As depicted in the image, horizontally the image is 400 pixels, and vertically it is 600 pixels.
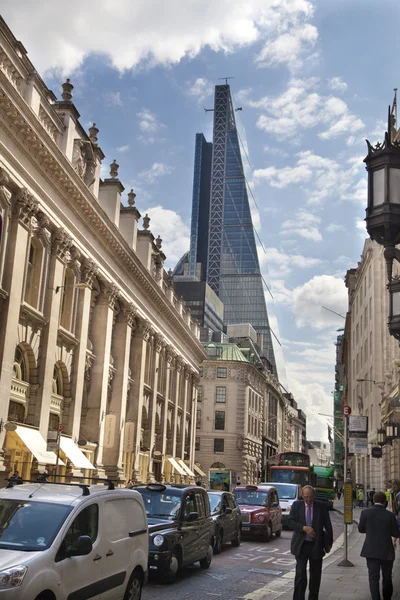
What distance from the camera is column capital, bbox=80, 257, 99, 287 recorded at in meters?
33.1

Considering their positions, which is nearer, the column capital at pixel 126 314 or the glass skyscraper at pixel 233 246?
the column capital at pixel 126 314

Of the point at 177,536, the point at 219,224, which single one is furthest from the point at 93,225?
the point at 219,224

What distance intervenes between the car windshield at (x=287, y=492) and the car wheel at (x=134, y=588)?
21434 millimetres

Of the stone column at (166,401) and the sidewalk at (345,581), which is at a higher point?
the stone column at (166,401)

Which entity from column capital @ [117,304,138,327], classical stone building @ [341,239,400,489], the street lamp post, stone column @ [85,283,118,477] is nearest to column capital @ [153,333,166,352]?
column capital @ [117,304,138,327]

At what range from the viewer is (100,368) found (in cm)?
3550

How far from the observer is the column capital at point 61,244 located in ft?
96.2

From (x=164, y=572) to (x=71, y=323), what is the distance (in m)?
20.1

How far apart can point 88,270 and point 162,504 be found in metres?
20.0

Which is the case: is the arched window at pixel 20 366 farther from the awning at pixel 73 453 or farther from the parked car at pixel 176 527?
the parked car at pixel 176 527

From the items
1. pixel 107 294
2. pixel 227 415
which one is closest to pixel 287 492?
pixel 107 294

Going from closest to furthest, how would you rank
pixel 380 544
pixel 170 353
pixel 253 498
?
pixel 380 544, pixel 253 498, pixel 170 353

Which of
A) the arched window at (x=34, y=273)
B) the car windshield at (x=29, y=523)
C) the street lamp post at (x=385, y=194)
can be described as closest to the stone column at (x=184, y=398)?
the arched window at (x=34, y=273)

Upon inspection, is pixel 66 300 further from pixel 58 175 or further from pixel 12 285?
pixel 12 285
